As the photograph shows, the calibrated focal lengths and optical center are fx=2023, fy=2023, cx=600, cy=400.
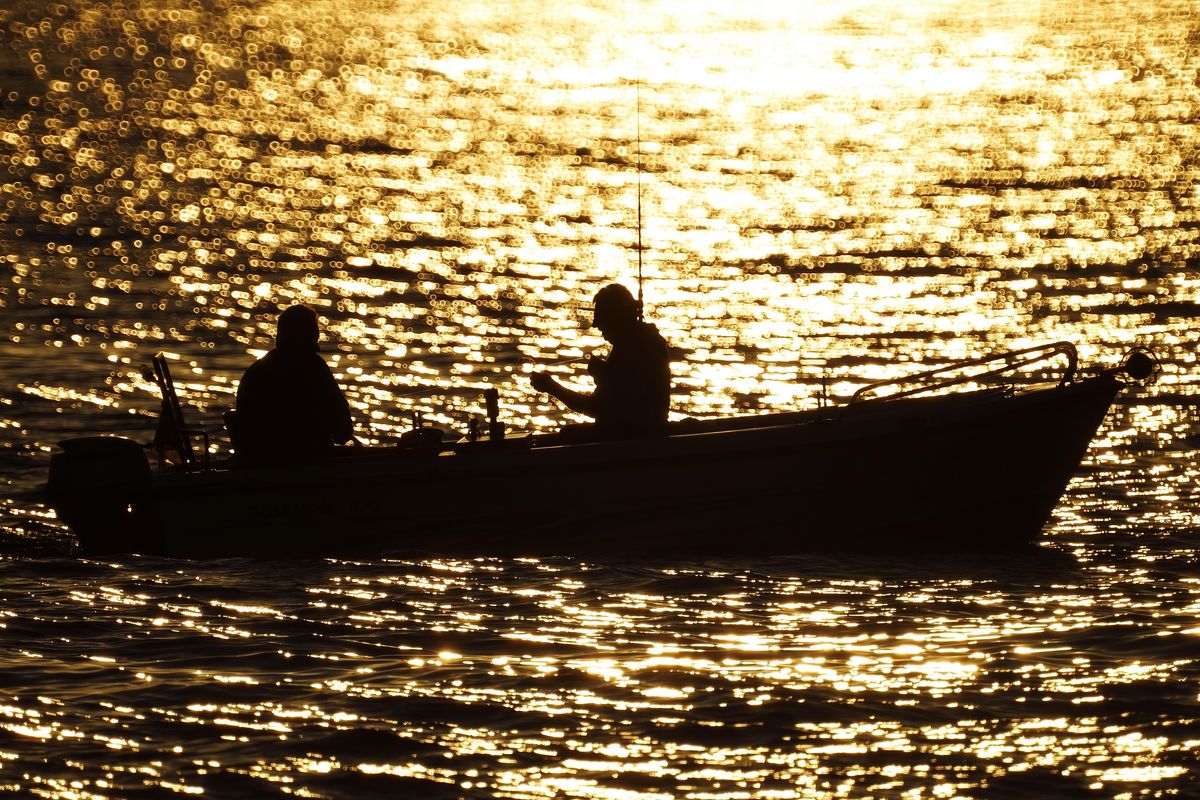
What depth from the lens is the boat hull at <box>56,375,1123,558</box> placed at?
15430mm

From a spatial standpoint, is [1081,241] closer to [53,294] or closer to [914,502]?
[53,294]

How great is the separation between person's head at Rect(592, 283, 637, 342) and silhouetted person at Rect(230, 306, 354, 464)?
6.95 feet

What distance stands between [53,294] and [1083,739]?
23.4 metres

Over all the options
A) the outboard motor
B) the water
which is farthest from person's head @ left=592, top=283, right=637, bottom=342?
the outboard motor

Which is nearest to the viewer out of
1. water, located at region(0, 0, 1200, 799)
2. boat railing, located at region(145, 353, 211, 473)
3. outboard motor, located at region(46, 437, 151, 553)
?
water, located at region(0, 0, 1200, 799)

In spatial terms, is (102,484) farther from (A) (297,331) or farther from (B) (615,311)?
(B) (615,311)

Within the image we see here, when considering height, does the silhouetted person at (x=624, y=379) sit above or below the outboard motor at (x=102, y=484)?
above

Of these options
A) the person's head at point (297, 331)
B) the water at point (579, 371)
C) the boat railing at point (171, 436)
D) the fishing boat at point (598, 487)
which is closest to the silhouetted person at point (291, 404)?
the person's head at point (297, 331)

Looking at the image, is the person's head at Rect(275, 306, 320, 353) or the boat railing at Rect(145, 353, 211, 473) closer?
the person's head at Rect(275, 306, 320, 353)

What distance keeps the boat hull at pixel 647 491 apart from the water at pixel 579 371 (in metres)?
0.26

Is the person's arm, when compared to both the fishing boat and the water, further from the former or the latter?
the water

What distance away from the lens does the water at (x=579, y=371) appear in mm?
10836

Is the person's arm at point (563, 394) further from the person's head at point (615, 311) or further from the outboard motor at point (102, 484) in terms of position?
the outboard motor at point (102, 484)

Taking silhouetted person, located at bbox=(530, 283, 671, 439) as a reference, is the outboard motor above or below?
below
